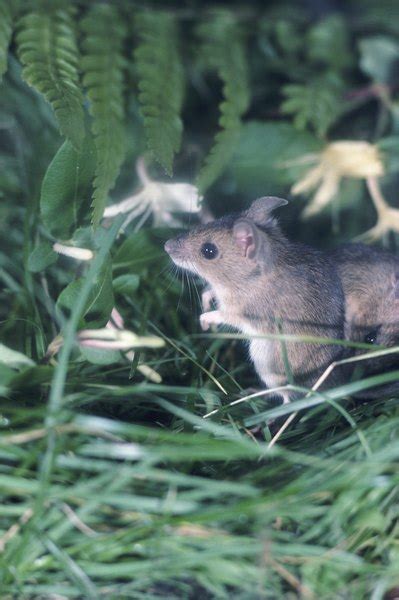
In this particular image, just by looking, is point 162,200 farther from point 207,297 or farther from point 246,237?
point 246,237

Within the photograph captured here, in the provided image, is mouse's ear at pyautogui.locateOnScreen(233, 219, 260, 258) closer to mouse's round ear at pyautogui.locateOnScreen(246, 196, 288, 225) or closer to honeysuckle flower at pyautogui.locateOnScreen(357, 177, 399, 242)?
mouse's round ear at pyautogui.locateOnScreen(246, 196, 288, 225)

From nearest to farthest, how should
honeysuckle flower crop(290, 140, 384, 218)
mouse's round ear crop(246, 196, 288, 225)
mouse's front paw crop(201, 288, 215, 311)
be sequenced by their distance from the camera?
mouse's round ear crop(246, 196, 288, 225) < mouse's front paw crop(201, 288, 215, 311) < honeysuckle flower crop(290, 140, 384, 218)

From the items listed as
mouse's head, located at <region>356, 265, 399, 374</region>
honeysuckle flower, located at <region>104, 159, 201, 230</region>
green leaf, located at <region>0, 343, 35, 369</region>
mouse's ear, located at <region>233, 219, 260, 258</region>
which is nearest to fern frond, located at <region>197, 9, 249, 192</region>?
honeysuckle flower, located at <region>104, 159, 201, 230</region>

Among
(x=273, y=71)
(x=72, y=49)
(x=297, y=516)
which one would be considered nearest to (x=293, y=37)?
A: (x=273, y=71)

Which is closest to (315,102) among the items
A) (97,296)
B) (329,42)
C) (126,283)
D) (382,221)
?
(329,42)

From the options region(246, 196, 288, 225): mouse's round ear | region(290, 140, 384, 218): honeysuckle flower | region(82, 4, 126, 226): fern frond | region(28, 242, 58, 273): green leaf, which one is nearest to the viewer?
region(82, 4, 126, 226): fern frond

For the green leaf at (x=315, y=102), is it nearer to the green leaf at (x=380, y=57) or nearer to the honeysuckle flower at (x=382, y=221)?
the green leaf at (x=380, y=57)
